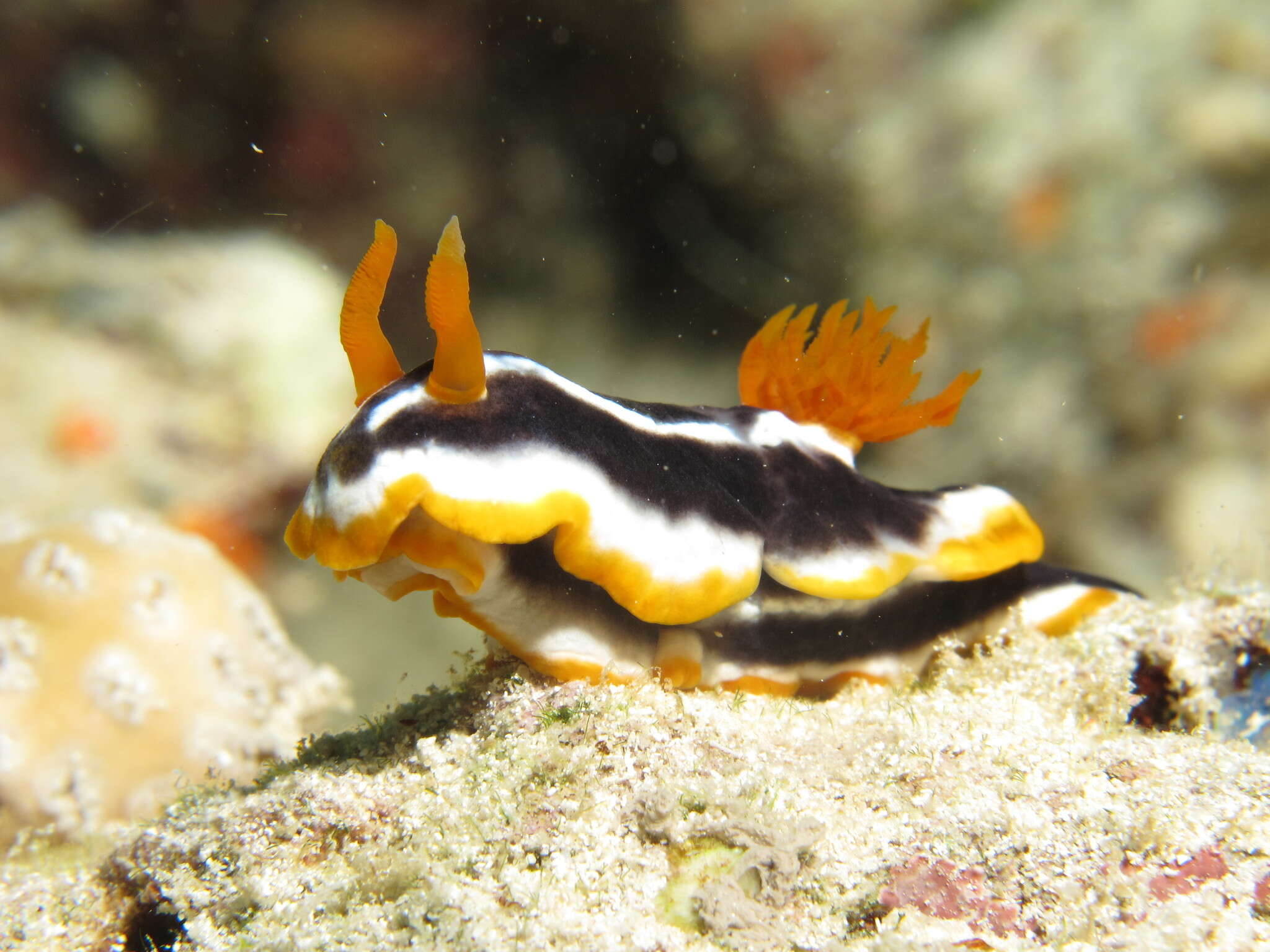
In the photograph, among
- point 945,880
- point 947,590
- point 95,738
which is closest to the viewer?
point 945,880

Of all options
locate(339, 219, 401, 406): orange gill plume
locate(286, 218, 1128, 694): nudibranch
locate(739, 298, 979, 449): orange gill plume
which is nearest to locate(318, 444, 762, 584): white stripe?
locate(286, 218, 1128, 694): nudibranch

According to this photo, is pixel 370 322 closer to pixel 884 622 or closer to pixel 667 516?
pixel 667 516

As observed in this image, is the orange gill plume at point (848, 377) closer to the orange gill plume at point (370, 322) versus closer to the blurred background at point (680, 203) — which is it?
the orange gill plume at point (370, 322)

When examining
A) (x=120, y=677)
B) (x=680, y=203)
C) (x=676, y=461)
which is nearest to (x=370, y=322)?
(x=676, y=461)

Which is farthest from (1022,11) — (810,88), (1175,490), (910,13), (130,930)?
(130,930)

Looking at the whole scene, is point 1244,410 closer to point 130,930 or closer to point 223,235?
point 130,930

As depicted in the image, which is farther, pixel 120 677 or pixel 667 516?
pixel 120 677
